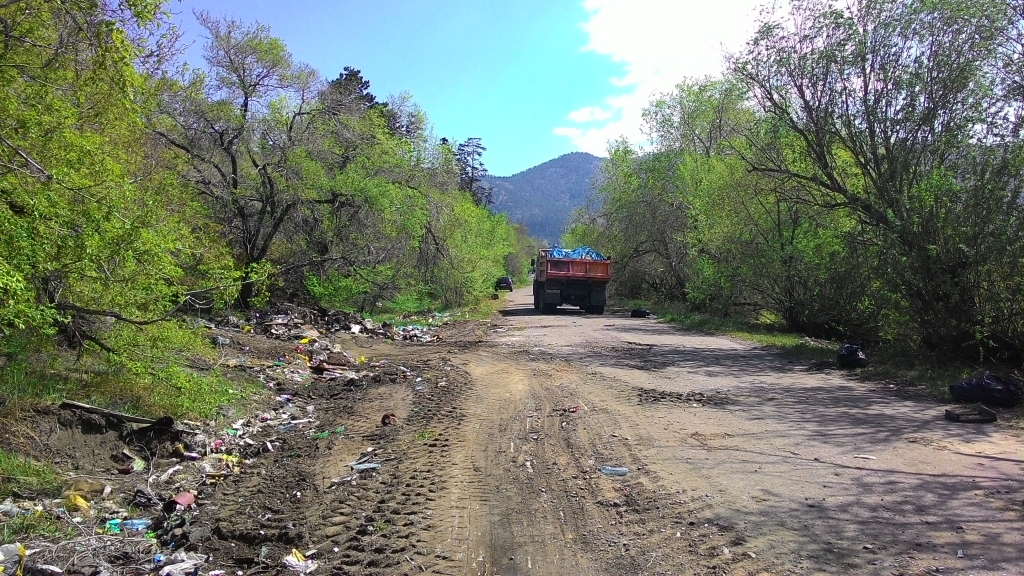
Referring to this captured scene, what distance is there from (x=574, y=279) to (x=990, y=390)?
755 inches

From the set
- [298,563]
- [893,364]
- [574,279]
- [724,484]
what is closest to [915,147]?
[893,364]

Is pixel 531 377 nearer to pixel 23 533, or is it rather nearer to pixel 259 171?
pixel 23 533

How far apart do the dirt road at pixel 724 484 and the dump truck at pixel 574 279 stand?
16860 mm

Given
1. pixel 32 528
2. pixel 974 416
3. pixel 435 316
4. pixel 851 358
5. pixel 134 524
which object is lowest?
pixel 134 524

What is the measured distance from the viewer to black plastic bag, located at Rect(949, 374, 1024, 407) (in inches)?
313

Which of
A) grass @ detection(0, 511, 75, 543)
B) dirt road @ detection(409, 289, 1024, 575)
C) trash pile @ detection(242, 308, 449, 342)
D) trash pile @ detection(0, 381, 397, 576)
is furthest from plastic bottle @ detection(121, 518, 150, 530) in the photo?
trash pile @ detection(242, 308, 449, 342)

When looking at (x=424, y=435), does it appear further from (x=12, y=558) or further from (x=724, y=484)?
(x=12, y=558)

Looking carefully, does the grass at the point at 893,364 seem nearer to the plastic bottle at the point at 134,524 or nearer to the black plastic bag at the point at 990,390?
the black plastic bag at the point at 990,390

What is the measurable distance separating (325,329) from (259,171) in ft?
17.0

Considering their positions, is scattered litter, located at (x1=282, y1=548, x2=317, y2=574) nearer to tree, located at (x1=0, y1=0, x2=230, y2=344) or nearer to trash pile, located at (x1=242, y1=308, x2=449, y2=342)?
tree, located at (x1=0, y1=0, x2=230, y2=344)

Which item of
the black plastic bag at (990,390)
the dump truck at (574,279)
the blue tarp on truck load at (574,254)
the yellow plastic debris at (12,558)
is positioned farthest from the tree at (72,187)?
the blue tarp on truck load at (574,254)

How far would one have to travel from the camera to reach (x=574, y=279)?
87.8 ft

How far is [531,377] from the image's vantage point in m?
10.9

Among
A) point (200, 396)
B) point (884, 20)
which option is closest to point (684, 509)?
point (200, 396)
